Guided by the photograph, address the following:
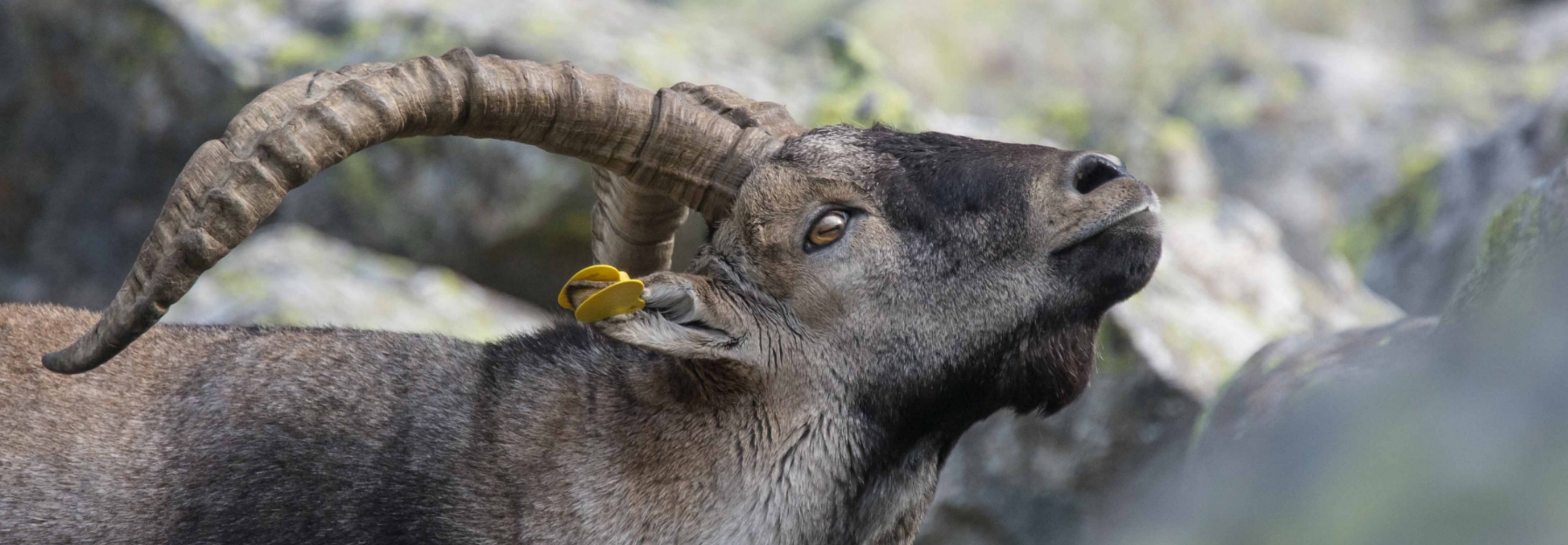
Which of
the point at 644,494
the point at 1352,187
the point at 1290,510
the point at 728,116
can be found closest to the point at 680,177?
the point at 728,116

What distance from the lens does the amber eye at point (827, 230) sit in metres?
5.75

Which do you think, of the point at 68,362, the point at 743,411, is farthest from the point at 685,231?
the point at 68,362

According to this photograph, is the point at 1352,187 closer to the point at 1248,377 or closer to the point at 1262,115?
the point at 1262,115

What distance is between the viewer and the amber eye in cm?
575

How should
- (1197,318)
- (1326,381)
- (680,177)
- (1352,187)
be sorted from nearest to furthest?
(680,177)
(1326,381)
(1197,318)
(1352,187)

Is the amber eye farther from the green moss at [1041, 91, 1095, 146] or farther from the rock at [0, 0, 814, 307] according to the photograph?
the green moss at [1041, 91, 1095, 146]

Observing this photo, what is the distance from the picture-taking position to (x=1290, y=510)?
630cm

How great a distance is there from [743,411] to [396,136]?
1829 mm

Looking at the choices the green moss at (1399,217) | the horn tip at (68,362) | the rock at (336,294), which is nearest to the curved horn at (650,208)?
the horn tip at (68,362)

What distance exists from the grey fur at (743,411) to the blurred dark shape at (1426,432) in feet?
4.50

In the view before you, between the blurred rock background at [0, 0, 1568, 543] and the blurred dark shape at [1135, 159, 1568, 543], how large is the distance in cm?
4

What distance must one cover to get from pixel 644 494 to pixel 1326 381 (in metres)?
4.19

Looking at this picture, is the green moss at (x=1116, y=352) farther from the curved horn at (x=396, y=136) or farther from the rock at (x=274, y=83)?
the curved horn at (x=396, y=136)

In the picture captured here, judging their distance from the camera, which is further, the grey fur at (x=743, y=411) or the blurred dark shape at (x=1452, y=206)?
the blurred dark shape at (x=1452, y=206)
